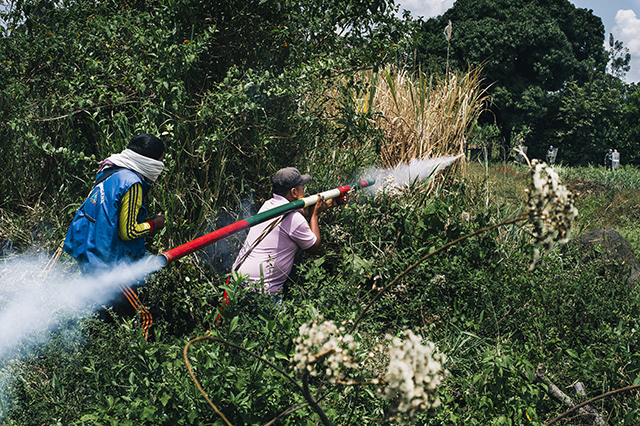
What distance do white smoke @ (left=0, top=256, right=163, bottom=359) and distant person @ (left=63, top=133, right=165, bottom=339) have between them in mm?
73

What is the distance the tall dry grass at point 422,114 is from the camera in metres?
5.06

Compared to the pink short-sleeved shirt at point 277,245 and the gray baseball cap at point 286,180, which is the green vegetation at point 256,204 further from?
the gray baseball cap at point 286,180

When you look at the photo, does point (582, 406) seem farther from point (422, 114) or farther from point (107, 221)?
point (422, 114)

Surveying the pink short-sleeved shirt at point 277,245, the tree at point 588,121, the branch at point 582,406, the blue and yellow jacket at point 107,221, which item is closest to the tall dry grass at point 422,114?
the pink short-sleeved shirt at point 277,245

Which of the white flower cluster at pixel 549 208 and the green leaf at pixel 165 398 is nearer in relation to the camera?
the white flower cluster at pixel 549 208

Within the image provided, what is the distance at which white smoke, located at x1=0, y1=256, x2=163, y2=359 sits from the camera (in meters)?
2.74

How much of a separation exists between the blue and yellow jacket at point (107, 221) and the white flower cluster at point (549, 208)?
2335 millimetres

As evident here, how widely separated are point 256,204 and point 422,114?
232 centimetres

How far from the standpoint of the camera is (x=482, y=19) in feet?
81.5

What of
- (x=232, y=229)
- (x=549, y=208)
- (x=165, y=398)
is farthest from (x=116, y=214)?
(x=549, y=208)

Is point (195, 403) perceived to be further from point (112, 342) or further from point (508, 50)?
point (508, 50)

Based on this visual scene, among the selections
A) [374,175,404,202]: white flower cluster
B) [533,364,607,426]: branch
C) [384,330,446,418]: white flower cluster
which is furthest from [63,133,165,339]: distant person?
[533,364,607,426]: branch

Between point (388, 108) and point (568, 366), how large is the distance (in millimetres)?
3437

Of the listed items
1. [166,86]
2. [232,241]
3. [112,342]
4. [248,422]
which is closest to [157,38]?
[166,86]
